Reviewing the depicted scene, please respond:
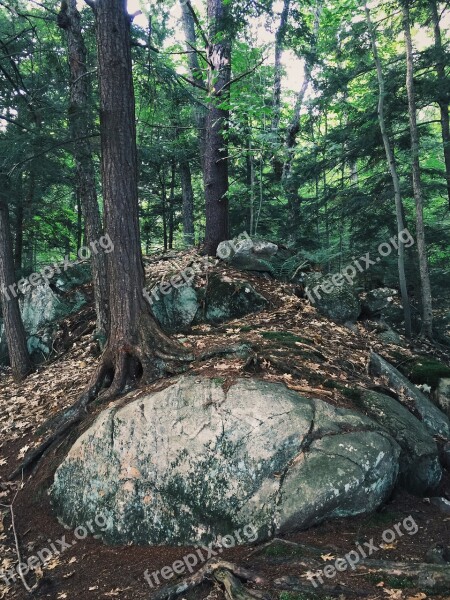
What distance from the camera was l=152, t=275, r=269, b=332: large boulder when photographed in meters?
8.43

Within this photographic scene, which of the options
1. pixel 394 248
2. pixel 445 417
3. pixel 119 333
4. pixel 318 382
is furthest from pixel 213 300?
pixel 394 248

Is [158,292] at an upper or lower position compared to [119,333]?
upper

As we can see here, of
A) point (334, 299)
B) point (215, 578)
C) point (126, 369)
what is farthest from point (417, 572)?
point (334, 299)

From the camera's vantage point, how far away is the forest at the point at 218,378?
4070mm

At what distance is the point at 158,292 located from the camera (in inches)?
341

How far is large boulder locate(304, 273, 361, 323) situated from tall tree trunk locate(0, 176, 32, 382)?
681 cm

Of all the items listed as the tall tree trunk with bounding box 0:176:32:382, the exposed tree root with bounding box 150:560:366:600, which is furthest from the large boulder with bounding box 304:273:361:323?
the tall tree trunk with bounding box 0:176:32:382

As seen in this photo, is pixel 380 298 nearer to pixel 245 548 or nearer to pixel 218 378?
pixel 218 378

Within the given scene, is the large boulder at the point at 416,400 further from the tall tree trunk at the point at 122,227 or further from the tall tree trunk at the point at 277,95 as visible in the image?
the tall tree trunk at the point at 277,95

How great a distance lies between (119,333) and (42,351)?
502 cm

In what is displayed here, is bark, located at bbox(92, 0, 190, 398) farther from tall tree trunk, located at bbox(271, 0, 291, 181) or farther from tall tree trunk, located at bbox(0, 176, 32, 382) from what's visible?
tall tree trunk, located at bbox(271, 0, 291, 181)

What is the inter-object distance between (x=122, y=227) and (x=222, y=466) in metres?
3.64

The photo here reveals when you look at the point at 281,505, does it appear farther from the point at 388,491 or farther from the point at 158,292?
the point at 158,292

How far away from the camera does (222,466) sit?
4391mm
